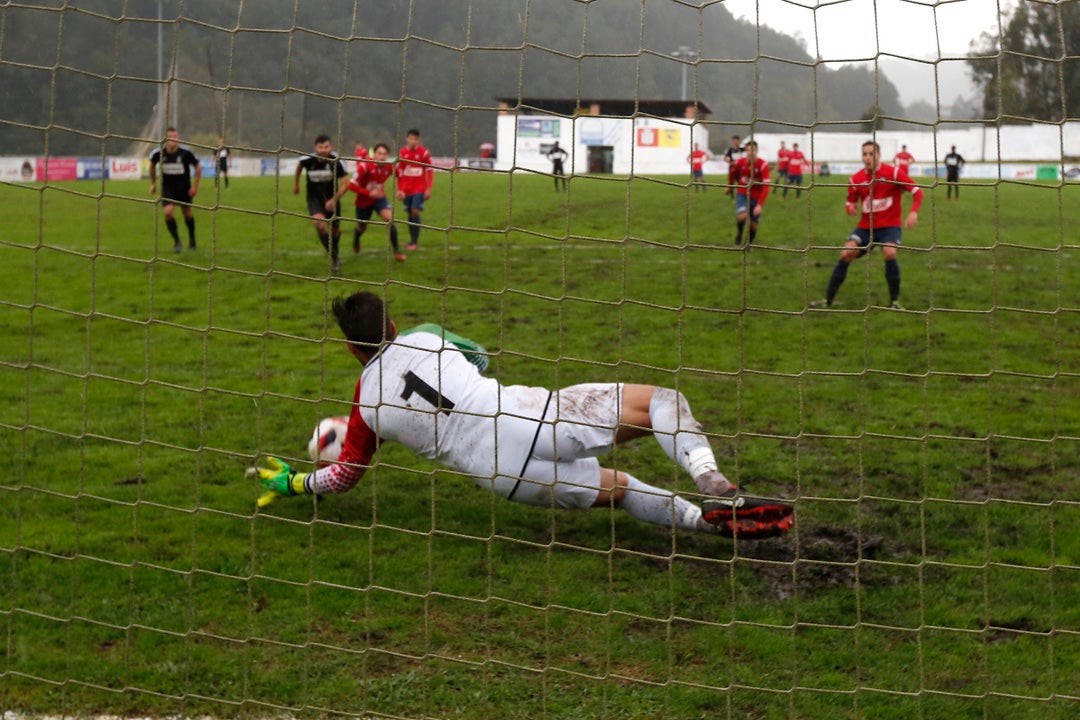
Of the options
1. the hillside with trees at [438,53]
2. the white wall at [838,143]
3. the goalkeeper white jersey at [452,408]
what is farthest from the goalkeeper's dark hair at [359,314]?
the white wall at [838,143]

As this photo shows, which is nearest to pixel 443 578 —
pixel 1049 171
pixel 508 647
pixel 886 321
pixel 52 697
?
pixel 508 647

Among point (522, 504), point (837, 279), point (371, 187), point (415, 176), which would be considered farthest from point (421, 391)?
point (415, 176)

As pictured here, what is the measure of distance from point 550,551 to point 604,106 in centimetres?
289

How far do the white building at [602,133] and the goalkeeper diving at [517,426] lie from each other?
846 mm

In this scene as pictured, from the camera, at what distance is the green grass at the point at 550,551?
11.6ft

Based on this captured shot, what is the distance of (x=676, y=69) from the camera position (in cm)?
410

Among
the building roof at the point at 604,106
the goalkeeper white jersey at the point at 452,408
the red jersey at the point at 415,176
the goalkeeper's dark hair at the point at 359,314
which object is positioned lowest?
the goalkeeper white jersey at the point at 452,408

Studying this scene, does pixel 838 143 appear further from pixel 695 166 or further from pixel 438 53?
pixel 438 53

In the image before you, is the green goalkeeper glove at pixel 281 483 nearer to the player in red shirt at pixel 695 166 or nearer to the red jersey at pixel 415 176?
the player in red shirt at pixel 695 166

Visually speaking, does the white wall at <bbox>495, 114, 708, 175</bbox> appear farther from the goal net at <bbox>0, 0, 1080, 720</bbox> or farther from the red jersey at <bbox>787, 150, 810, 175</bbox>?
the goal net at <bbox>0, 0, 1080, 720</bbox>

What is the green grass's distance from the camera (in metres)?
3.52

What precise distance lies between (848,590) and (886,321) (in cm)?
618

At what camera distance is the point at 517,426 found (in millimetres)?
4449

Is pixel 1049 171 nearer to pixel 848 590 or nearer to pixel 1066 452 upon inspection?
pixel 1066 452
